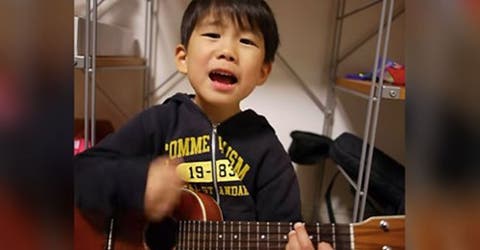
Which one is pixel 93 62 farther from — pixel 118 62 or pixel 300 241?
pixel 300 241

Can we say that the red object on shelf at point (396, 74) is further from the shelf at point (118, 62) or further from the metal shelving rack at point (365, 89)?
the shelf at point (118, 62)

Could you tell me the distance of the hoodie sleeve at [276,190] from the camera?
2.66ft

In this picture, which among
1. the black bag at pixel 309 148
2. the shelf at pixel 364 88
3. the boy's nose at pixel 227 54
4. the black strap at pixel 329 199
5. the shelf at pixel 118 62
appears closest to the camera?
the boy's nose at pixel 227 54

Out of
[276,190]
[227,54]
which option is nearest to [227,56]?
[227,54]

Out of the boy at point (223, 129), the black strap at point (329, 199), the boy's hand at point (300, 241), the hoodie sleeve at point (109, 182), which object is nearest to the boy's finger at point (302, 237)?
the boy's hand at point (300, 241)

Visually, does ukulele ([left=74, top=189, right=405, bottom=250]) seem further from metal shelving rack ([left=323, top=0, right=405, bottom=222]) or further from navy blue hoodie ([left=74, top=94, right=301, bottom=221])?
metal shelving rack ([left=323, top=0, right=405, bottom=222])

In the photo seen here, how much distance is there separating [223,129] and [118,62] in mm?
429

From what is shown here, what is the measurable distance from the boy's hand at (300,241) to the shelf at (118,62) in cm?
56

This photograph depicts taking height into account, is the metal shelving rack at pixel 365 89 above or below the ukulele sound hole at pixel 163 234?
above

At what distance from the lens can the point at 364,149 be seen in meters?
1.03
